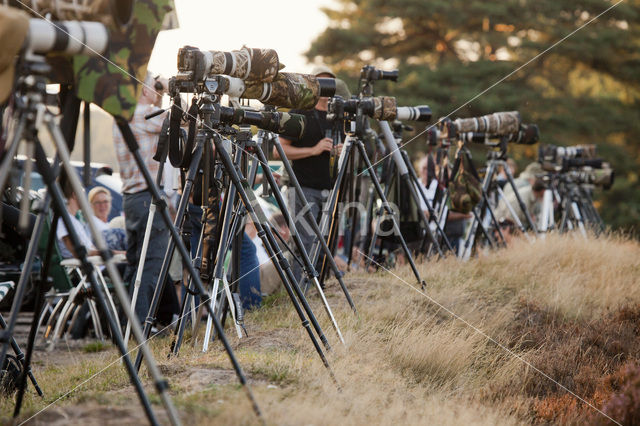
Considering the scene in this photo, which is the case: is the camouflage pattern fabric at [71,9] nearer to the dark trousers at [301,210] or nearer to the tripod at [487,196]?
the dark trousers at [301,210]

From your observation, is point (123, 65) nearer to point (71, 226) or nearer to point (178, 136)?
point (71, 226)

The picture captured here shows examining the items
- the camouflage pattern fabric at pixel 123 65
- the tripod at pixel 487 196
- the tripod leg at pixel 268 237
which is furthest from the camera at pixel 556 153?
the camouflage pattern fabric at pixel 123 65

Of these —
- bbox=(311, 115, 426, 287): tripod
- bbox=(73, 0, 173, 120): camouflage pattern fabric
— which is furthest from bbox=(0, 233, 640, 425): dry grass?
bbox=(73, 0, 173, 120): camouflage pattern fabric

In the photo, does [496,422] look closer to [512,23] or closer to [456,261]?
[456,261]

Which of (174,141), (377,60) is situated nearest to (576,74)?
(377,60)

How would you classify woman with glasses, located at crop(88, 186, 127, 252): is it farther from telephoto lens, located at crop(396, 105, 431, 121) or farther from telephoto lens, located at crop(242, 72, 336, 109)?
telephoto lens, located at crop(242, 72, 336, 109)

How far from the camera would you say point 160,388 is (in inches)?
103

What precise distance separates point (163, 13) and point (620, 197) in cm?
1749

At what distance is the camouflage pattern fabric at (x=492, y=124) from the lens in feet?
25.9

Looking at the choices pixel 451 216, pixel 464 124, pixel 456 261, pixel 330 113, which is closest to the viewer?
pixel 330 113

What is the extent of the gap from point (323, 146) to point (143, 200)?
54.5 inches

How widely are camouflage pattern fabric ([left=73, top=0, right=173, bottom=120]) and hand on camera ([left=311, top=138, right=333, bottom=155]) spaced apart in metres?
3.06

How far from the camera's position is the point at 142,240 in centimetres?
580

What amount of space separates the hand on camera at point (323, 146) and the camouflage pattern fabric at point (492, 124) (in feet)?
6.44
